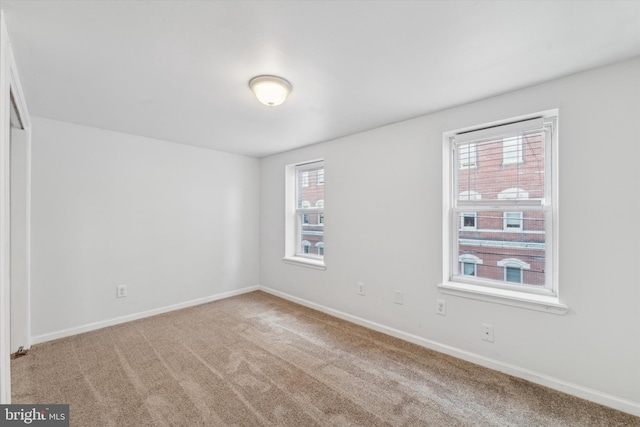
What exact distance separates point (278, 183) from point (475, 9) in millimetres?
3376

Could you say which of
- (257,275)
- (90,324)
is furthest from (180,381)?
(257,275)

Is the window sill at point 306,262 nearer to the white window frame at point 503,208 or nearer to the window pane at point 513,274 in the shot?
the white window frame at point 503,208

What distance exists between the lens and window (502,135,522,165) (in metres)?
2.31

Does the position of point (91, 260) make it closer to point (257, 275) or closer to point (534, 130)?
point (257, 275)

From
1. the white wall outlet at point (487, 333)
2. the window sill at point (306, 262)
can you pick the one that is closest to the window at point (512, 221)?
the white wall outlet at point (487, 333)

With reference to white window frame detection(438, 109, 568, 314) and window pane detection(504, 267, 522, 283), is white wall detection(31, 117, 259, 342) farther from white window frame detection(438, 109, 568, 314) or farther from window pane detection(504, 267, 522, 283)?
window pane detection(504, 267, 522, 283)

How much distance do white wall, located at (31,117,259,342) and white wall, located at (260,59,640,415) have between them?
174 cm

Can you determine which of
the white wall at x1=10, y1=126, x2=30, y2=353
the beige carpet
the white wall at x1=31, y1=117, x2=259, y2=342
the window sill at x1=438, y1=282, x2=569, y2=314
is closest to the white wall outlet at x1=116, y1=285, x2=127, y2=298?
the white wall at x1=31, y1=117, x2=259, y2=342

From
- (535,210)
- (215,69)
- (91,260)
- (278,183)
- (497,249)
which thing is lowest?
(91,260)

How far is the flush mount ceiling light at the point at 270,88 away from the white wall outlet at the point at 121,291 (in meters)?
2.80

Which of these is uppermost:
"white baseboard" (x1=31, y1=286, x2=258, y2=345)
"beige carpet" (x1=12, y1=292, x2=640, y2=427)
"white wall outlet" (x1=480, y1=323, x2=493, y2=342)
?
"white wall outlet" (x1=480, y1=323, x2=493, y2=342)

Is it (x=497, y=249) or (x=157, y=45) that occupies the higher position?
(x=157, y=45)

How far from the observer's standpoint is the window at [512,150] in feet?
7.57

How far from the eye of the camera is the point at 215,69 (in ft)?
6.27
